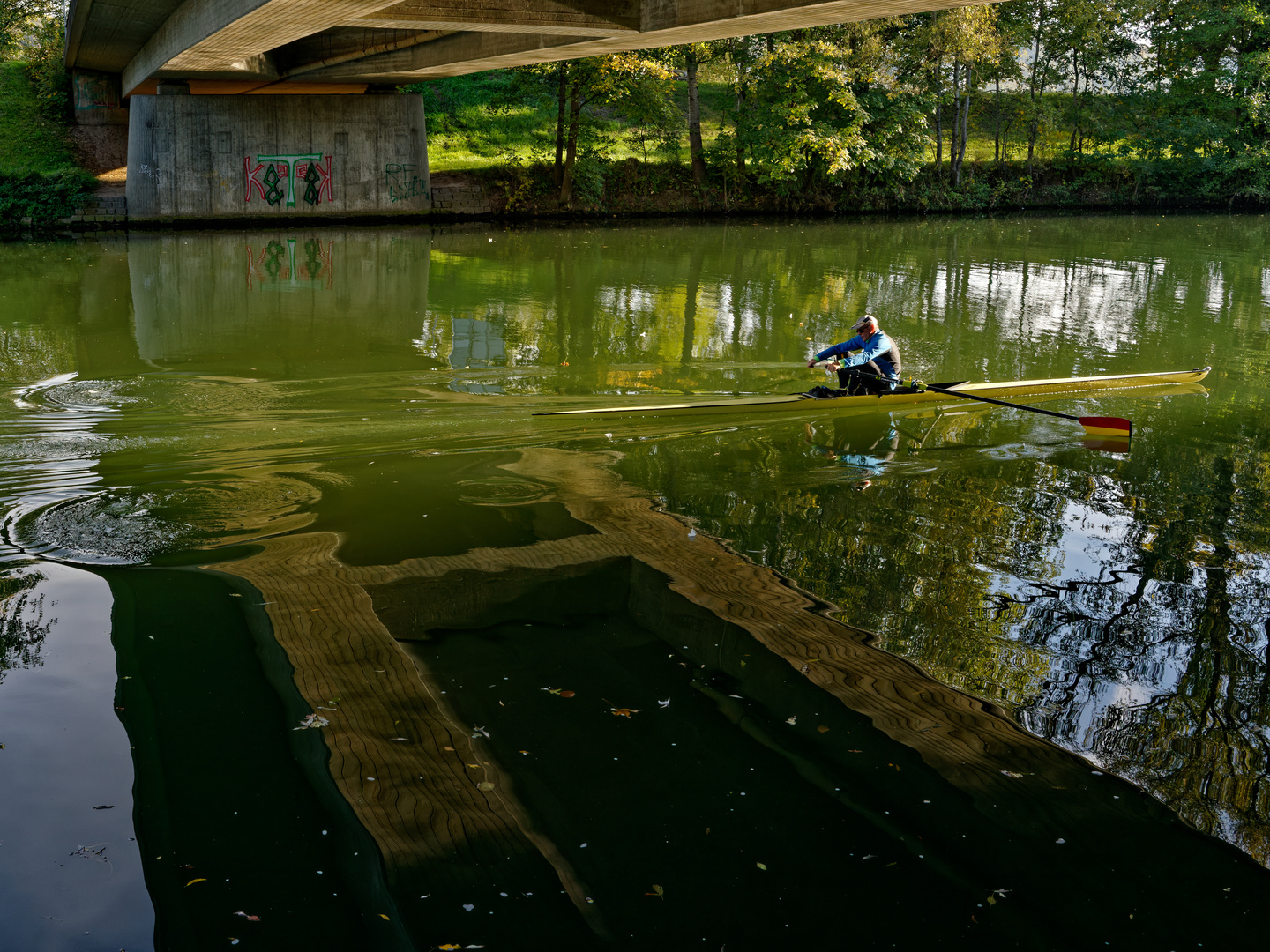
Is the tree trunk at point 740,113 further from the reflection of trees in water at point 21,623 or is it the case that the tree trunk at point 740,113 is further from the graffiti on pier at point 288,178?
the reflection of trees in water at point 21,623

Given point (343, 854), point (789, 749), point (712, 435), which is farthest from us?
point (712, 435)

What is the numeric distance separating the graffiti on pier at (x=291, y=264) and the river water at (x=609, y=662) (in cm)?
682

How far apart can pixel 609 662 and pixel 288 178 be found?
A: 27.4 metres

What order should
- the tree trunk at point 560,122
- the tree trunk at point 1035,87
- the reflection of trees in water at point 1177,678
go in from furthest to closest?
the tree trunk at point 1035,87 < the tree trunk at point 560,122 < the reflection of trees in water at point 1177,678

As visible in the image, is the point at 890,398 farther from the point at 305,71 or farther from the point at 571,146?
the point at 571,146

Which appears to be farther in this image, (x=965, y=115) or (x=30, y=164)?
(x=965, y=115)

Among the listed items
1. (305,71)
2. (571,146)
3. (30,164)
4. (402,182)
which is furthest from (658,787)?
(30,164)

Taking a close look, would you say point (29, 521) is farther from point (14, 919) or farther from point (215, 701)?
point (14, 919)

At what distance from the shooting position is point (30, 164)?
3058 centimetres

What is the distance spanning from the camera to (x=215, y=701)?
5.74 m

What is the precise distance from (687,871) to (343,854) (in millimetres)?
1530

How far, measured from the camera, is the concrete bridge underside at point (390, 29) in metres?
12.1

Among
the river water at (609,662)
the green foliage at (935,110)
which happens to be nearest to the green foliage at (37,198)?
the green foliage at (935,110)

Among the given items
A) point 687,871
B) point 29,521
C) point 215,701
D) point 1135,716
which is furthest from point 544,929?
point 29,521
